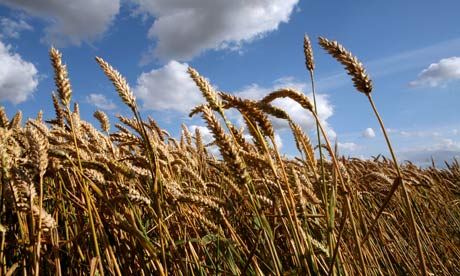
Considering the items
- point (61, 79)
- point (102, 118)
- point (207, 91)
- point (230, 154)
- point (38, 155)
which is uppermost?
point (102, 118)

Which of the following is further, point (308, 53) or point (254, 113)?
point (308, 53)

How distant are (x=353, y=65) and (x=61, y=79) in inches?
Result: 47.1

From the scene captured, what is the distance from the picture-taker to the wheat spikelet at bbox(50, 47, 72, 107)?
1.61 metres

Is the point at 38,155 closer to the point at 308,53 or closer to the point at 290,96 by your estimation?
the point at 290,96

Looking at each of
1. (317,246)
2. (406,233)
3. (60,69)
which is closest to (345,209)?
(317,246)

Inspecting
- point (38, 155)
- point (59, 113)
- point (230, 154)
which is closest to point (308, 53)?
point (230, 154)

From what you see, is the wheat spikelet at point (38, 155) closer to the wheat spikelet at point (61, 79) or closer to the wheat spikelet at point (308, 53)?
the wheat spikelet at point (61, 79)

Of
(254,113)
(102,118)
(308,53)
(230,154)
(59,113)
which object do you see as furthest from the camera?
(102,118)

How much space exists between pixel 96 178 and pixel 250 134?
0.76m

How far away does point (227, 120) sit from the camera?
160 centimetres

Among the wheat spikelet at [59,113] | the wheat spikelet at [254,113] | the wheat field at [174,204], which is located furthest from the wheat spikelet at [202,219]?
the wheat spikelet at [59,113]

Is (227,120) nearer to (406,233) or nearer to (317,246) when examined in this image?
(317,246)

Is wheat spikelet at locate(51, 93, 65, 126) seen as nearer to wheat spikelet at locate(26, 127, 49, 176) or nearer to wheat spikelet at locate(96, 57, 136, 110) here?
wheat spikelet at locate(96, 57, 136, 110)

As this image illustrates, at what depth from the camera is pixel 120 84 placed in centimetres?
150
